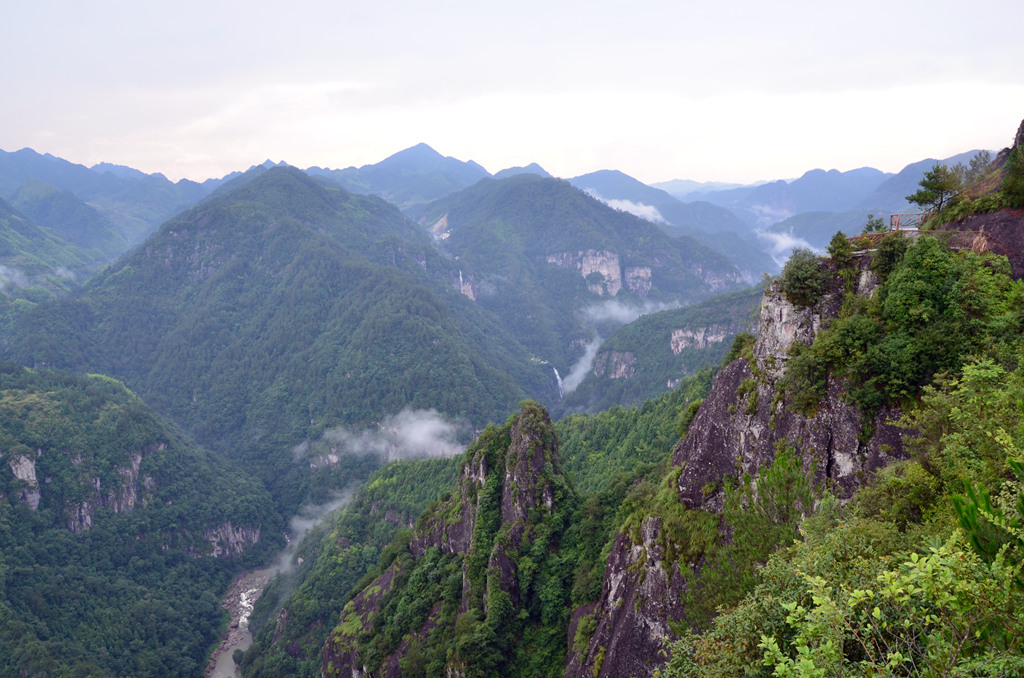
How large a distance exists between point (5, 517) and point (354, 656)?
102684 millimetres

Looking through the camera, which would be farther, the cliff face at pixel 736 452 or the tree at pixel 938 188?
the tree at pixel 938 188

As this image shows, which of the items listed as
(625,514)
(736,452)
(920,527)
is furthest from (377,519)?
(920,527)

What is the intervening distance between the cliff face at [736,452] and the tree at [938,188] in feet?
32.6

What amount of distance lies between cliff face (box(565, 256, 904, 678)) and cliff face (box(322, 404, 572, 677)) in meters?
14.4

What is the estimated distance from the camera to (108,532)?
441ft

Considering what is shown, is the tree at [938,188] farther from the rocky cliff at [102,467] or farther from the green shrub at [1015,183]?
the rocky cliff at [102,467]

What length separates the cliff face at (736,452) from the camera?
23688 mm

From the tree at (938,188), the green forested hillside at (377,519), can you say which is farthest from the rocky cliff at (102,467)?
the tree at (938,188)

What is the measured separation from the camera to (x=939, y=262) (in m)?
23.0

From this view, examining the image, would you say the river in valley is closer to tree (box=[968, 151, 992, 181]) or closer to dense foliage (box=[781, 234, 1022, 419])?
dense foliage (box=[781, 234, 1022, 419])

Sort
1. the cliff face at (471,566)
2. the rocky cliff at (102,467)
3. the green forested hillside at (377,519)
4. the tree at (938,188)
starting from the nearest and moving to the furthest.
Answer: the tree at (938,188)
the cliff face at (471,566)
the green forested hillside at (377,519)
the rocky cliff at (102,467)

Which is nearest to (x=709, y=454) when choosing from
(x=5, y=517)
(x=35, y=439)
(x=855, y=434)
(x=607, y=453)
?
(x=855, y=434)

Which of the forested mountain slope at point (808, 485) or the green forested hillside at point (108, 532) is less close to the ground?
the forested mountain slope at point (808, 485)

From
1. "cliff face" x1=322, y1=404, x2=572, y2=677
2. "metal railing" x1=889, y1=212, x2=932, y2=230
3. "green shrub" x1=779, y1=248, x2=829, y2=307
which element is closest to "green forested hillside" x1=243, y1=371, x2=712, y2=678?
"cliff face" x1=322, y1=404, x2=572, y2=677
